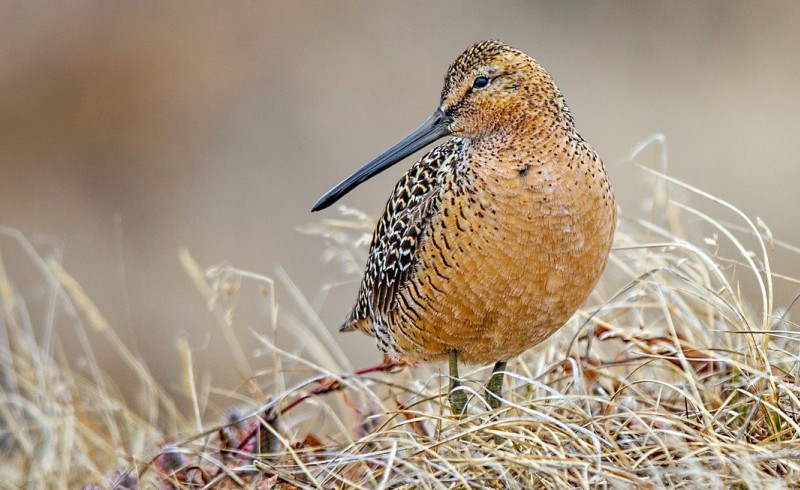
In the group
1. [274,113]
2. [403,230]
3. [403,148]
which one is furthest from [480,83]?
[274,113]

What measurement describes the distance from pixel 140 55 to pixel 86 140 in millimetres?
868

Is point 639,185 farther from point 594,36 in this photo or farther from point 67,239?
point 67,239

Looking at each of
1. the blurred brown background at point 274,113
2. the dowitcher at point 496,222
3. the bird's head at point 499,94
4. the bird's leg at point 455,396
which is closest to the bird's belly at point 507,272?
the dowitcher at point 496,222

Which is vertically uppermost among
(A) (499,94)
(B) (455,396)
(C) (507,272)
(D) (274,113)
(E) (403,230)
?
(A) (499,94)

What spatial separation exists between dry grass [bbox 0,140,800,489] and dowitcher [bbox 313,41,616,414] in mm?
157

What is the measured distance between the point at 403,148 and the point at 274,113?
546 cm

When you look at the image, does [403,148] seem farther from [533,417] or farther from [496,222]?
[533,417]

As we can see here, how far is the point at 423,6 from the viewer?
8.88m

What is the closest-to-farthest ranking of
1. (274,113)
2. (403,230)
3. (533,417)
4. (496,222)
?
1. (533,417)
2. (496,222)
3. (403,230)
4. (274,113)

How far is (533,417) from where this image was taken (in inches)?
107

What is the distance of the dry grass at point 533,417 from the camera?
2484 millimetres

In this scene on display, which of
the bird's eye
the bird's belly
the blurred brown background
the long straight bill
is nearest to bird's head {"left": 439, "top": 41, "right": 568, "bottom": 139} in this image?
the bird's eye

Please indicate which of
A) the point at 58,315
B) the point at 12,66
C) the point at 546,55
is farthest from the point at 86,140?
the point at 546,55

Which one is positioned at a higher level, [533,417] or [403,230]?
[403,230]
